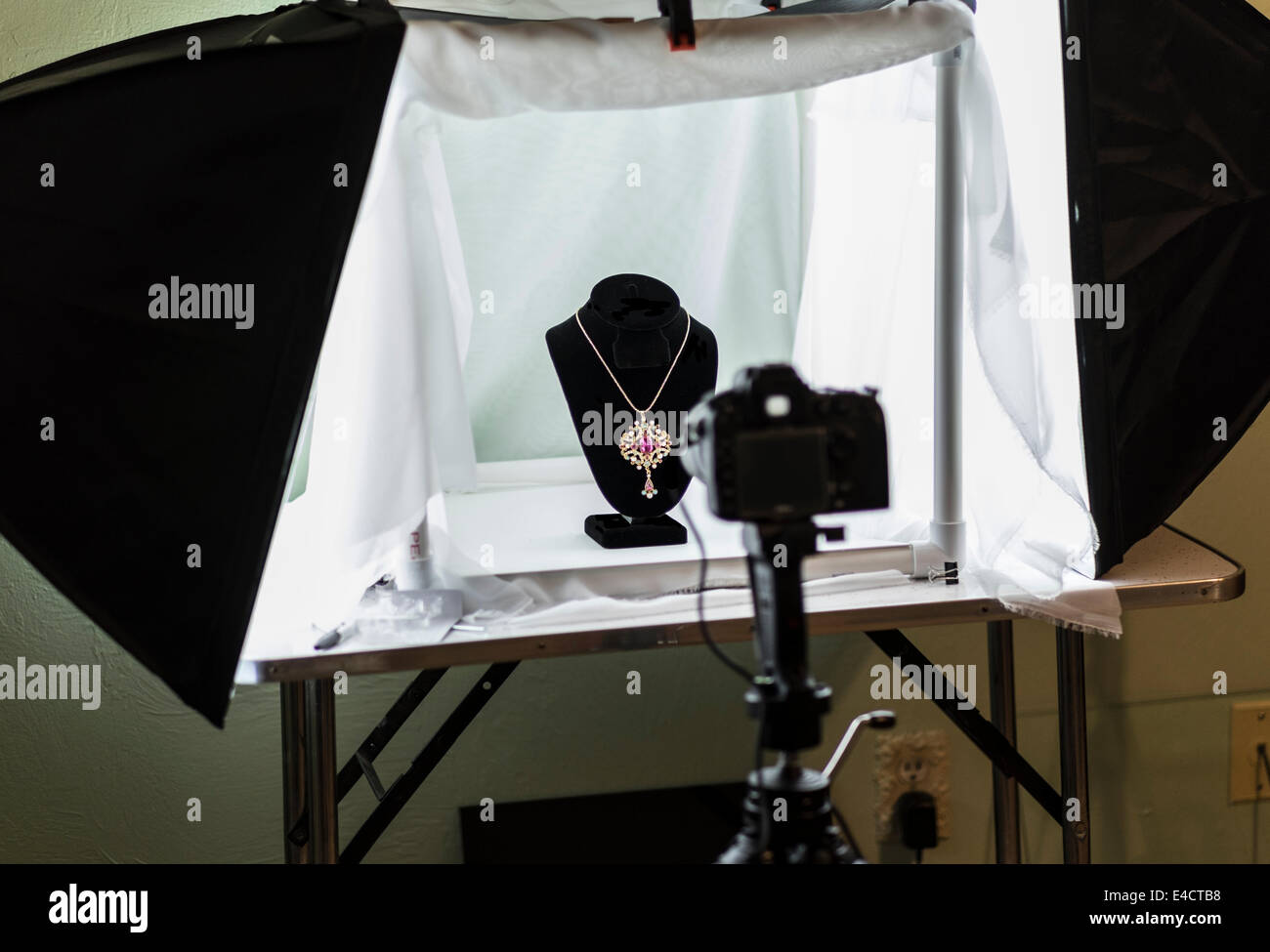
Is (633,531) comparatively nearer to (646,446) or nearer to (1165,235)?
(646,446)

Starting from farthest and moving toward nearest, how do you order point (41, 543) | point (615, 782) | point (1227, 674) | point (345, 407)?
1. point (1227, 674)
2. point (615, 782)
3. point (345, 407)
4. point (41, 543)

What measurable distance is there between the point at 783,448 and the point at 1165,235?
612 mm

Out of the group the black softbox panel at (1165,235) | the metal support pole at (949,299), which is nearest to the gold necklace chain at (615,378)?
the metal support pole at (949,299)

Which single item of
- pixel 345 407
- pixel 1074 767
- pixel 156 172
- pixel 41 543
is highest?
pixel 156 172

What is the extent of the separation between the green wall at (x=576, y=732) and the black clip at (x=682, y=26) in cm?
69

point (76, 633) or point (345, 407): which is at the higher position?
point (345, 407)

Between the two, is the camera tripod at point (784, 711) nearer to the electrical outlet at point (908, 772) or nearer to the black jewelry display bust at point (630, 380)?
the black jewelry display bust at point (630, 380)

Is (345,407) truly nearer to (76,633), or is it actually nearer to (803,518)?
(803,518)

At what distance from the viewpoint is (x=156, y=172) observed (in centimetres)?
92

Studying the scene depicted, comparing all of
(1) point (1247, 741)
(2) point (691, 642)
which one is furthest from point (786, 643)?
(1) point (1247, 741)

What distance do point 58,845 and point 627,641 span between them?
3.13 feet

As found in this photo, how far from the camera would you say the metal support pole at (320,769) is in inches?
42.3

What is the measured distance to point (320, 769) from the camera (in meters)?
1.09
